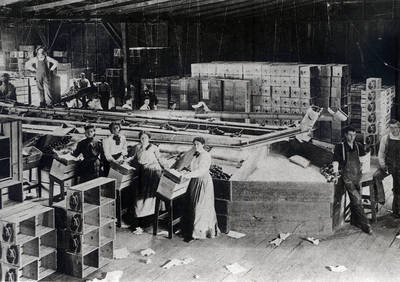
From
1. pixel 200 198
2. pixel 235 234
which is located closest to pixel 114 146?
pixel 200 198

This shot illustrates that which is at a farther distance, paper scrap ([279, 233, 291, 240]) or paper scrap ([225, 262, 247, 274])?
paper scrap ([279, 233, 291, 240])

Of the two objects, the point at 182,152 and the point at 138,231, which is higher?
the point at 182,152

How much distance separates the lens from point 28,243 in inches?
268

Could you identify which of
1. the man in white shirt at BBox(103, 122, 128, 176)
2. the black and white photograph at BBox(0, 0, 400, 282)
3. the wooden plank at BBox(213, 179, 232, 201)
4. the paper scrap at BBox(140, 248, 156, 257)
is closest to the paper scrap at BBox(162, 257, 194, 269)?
the black and white photograph at BBox(0, 0, 400, 282)

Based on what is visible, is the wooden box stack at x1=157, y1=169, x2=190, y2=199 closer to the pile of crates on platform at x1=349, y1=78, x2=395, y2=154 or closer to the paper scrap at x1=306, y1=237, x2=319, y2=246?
the paper scrap at x1=306, y1=237, x2=319, y2=246

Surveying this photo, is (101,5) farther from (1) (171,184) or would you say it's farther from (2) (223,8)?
(1) (171,184)

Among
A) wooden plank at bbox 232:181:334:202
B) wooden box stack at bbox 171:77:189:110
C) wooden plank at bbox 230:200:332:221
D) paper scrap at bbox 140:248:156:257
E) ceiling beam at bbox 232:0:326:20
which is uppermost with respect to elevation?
ceiling beam at bbox 232:0:326:20

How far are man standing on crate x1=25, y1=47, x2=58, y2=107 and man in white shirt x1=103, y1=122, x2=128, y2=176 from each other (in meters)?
1.92

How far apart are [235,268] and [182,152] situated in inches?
108

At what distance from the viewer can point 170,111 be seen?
1080 centimetres

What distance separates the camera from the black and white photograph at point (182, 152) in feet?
24.0

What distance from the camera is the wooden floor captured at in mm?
7191

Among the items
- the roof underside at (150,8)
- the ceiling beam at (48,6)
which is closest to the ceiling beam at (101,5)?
the roof underside at (150,8)

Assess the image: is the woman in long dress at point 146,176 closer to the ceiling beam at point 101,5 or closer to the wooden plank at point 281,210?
the wooden plank at point 281,210
